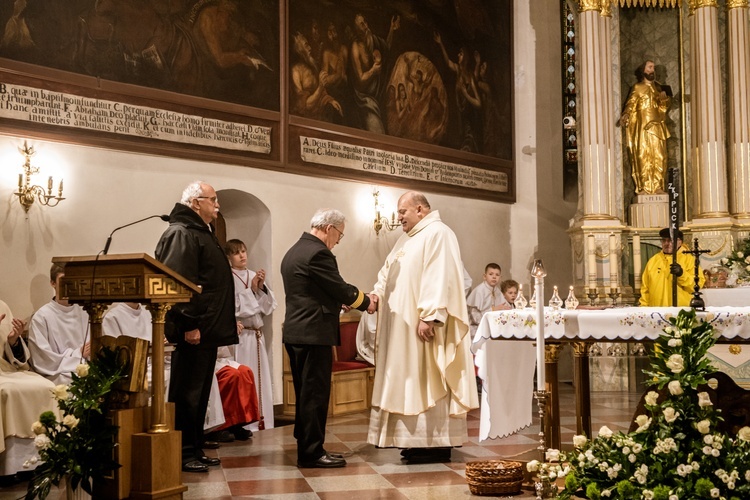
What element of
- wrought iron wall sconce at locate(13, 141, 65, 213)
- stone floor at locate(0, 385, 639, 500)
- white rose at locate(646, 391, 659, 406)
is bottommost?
stone floor at locate(0, 385, 639, 500)

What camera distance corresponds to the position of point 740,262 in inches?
424

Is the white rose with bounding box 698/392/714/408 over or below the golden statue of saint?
below

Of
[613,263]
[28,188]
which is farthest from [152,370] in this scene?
[613,263]

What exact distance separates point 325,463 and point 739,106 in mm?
8957

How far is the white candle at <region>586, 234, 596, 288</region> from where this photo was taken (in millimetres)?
12008

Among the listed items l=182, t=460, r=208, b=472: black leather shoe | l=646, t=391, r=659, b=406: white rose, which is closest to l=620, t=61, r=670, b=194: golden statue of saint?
l=182, t=460, r=208, b=472: black leather shoe

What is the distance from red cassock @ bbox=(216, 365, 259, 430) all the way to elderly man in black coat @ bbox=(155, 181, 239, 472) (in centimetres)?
141

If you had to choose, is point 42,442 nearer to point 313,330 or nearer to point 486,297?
point 313,330

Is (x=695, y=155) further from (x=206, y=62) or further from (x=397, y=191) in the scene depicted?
(x=206, y=62)

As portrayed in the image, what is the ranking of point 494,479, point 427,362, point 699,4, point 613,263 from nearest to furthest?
point 494,479
point 427,362
point 613,263
point 699,4

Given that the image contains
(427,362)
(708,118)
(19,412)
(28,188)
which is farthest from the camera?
(708,118)

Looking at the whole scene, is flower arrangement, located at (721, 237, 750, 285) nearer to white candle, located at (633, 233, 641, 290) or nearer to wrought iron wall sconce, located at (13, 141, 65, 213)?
white candle, located at (633, 233, 641, 290)

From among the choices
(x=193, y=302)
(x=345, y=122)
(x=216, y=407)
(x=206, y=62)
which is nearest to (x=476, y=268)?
(x=345, y=122)

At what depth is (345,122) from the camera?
36.1 ft
